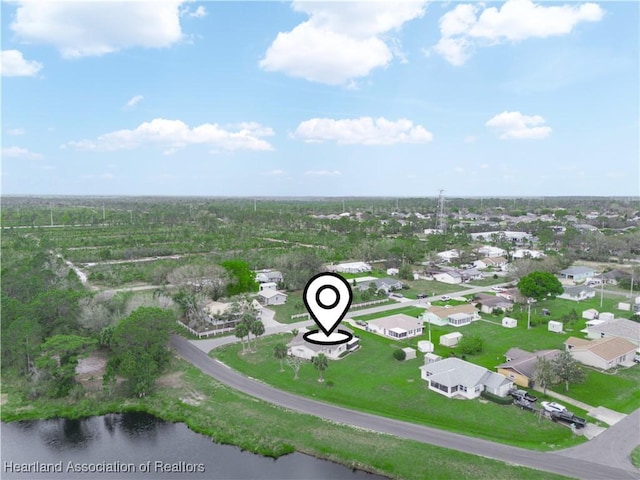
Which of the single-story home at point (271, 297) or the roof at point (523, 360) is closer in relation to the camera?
the roof at point (523, 360)

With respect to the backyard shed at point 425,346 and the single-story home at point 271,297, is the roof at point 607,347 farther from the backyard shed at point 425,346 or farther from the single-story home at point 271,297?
the single-story home at point 271,297

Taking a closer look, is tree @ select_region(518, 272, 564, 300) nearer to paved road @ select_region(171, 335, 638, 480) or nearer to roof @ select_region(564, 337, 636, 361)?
roof @ select_region(564, 337, 636, 361)

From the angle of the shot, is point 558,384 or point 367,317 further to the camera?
point 367,317

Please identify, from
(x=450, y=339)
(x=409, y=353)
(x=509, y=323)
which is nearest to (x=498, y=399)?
(x=409, y=353)

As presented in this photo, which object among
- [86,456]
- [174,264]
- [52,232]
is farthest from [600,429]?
[52,232]

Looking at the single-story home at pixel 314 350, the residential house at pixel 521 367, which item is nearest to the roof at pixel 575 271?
the residential house at pixel 521 367

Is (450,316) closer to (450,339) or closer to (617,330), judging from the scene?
(450,339)

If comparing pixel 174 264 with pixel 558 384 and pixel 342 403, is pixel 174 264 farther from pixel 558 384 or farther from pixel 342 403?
pixel 558 384
